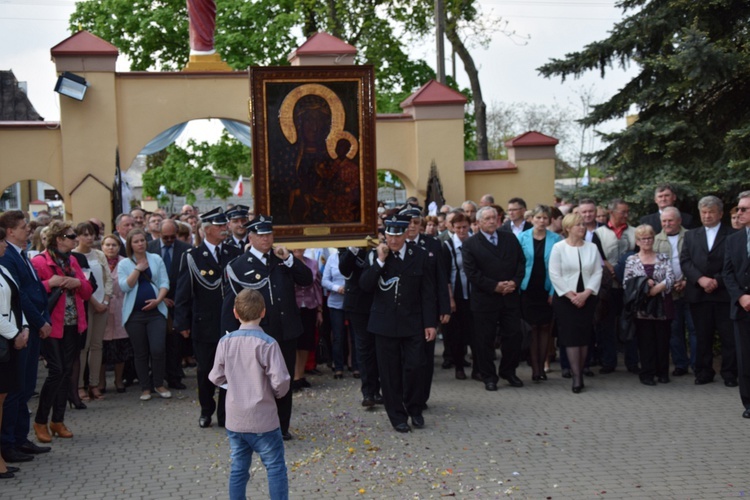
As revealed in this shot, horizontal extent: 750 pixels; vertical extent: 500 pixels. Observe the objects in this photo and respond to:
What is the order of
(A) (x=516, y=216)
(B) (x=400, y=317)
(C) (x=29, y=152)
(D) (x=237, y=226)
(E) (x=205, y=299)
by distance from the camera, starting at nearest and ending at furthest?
1. (B) (x=400, y=317)
2. (E) (x=205, y=299)
3. (D) (x=237, y=226)
4. (A) (x=516, y=216)
5. (C) (x=29, y=152)

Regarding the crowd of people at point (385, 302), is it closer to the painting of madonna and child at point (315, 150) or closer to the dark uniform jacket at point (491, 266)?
the dark uniform jacket at point (491, 266)

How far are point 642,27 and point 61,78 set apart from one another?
10702 mm

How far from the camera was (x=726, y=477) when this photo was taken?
743cm

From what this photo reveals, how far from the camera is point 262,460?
6.37 metres

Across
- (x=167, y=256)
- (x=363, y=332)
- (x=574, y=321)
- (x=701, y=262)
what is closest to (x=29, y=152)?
(x=167, y=256)

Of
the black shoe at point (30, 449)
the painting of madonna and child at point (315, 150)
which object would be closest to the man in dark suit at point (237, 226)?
the painting of madonna and child at point (315, 150)

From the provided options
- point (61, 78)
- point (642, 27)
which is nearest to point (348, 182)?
point (642, 27)

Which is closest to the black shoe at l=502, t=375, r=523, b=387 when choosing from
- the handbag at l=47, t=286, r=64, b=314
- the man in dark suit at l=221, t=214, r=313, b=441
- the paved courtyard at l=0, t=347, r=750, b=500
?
the paved courtyard at l=0, t=347, r=750, b=500

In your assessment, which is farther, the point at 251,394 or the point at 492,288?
the point at 492,288

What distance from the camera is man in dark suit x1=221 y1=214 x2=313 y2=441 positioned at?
28.6 ft

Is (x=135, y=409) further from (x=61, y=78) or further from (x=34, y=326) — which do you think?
(x=61, y=78)

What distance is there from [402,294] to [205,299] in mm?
1956

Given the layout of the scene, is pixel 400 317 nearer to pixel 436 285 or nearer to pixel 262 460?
pixel 436 285

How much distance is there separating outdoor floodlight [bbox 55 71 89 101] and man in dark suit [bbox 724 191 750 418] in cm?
1321
